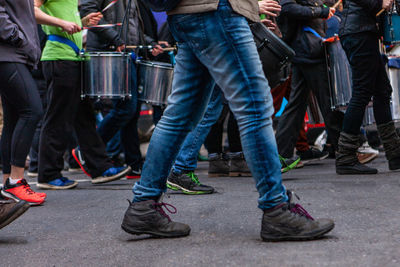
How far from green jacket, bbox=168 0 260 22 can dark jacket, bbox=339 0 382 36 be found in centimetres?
241

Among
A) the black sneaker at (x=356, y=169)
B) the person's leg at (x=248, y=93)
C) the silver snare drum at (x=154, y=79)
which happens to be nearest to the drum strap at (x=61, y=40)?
the silver snare drum at (x=154, y=79)

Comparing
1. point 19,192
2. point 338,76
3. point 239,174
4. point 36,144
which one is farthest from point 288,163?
point 36,144

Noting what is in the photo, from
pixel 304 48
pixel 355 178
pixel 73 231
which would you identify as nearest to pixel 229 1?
pixel 73 231

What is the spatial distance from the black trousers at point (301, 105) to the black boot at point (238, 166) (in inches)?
19.1

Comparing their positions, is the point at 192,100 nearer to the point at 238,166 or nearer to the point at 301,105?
the point at 238,166

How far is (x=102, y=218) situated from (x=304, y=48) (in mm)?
2957

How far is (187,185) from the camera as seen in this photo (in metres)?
4.76

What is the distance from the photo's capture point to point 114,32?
6.33 meters

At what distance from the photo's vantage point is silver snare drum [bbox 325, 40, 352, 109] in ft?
19.6

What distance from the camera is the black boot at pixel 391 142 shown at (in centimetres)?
556

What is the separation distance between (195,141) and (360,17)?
1730 millimetres

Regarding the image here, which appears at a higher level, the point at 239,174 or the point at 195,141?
the point at 195,141

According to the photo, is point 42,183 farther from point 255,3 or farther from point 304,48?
point 255,3

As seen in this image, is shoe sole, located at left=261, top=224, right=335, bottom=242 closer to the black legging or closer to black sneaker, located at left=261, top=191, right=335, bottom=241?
black sneaker, located at left=261, top=191, right=335, bottom=241
